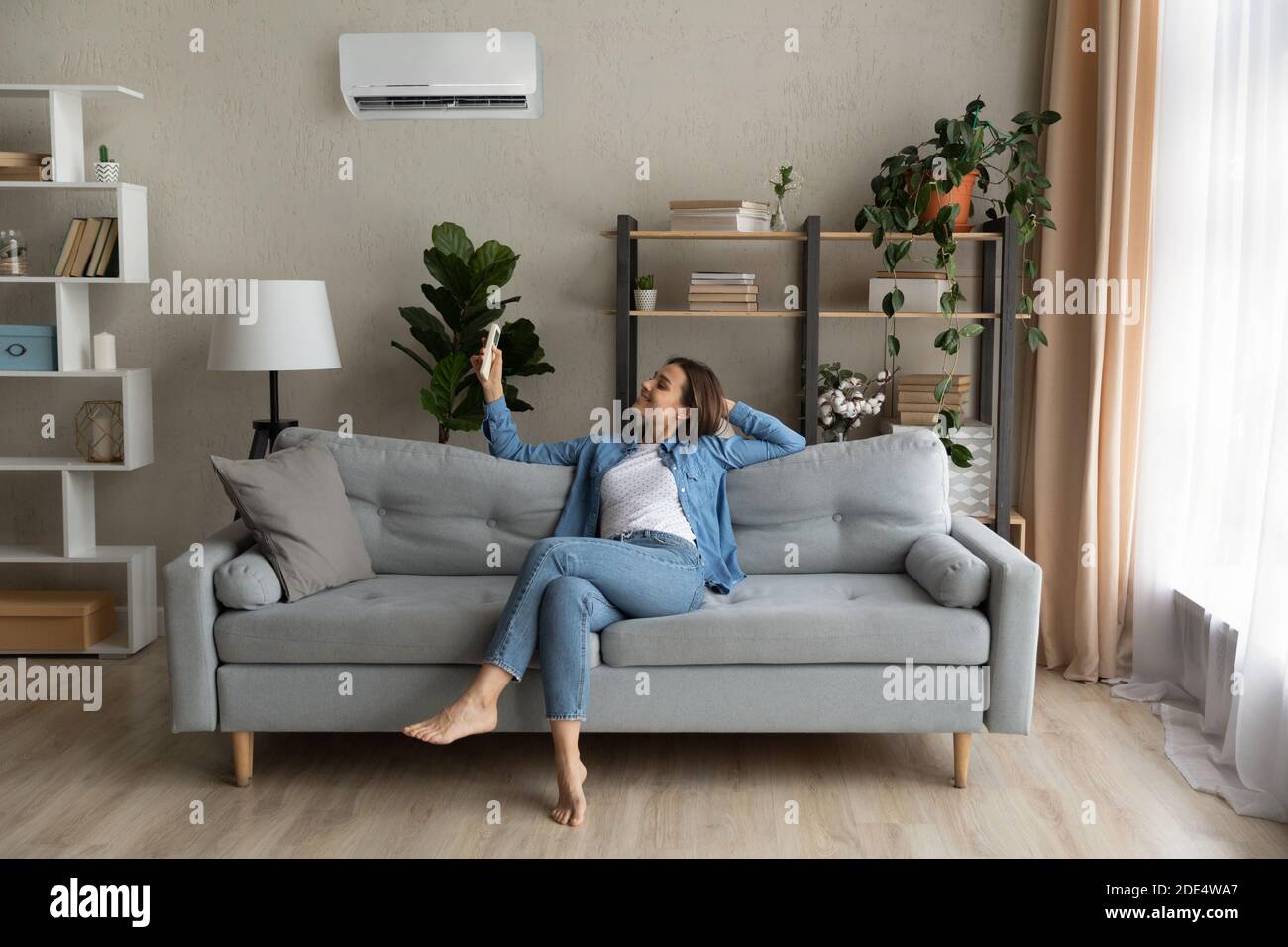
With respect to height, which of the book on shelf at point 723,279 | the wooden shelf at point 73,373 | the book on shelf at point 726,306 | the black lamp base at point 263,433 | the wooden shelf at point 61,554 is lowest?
the wooden shelf at point 61,554

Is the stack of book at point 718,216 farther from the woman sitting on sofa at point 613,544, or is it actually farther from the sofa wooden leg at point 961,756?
the sofa wooden leg at point 961,756

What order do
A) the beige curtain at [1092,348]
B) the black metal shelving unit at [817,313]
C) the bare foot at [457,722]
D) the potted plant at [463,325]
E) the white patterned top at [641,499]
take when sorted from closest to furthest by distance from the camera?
1. the bare foot at [457,722]
2. the white patterned top at [641,499]
3. the beige curtain at [1092,348]
4. the black metal shelving unit at [817,313]
5. the potted plant at [463,325]

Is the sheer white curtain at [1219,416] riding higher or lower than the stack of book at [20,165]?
lower

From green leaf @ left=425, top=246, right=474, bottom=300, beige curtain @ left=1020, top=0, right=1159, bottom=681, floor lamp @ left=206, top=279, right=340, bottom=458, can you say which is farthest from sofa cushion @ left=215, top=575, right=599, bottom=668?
beige curtain @ left=1020, top=0, right=1159, bottom=681

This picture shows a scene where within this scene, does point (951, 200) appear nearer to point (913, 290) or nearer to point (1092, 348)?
point (913, 290)

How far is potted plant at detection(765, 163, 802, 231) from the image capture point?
4.04 m

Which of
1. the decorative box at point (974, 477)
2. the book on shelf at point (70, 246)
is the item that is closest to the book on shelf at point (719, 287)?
the decorative box at point (974, 477)

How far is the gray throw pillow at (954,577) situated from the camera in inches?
117

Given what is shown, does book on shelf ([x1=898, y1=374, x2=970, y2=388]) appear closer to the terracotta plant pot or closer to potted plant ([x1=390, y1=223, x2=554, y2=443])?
the terracotta plant pot

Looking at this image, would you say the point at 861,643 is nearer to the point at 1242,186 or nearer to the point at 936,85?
the point at 1242,186

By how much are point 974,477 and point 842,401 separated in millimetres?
496

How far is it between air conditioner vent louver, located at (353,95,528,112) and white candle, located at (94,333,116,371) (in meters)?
1.16

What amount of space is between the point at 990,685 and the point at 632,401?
1578mm

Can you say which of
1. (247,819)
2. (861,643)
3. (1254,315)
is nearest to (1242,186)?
(1254,315)
